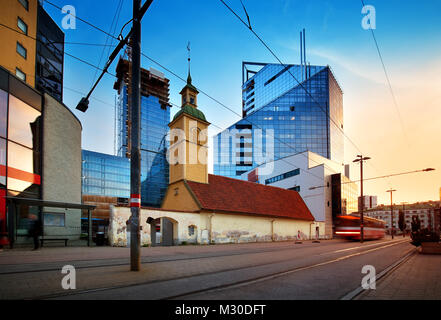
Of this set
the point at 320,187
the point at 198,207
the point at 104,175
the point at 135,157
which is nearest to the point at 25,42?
the point at 198,207

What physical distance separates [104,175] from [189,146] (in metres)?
64.4

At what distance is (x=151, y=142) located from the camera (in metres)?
115

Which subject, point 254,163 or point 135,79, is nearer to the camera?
point 135,79

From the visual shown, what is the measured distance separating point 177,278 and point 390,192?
61126 mm

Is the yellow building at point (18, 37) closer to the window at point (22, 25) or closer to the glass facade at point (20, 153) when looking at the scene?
the window at point (22, 25)

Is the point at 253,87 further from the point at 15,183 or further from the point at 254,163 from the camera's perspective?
the point at 15,183

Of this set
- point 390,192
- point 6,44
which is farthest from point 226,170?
point 6,44

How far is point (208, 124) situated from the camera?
28547mm

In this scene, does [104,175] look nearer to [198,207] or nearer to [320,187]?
[320,187]

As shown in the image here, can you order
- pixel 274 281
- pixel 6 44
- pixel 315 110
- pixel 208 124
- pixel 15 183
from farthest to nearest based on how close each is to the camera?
1. pixel 315 110
2. pixel 208 124
3. pixel 6 44
4. pixel 15 183
5. pixel 274 281

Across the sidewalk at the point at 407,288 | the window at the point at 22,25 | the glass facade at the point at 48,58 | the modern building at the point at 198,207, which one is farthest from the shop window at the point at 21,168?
the sidewalk at the point at 407,288

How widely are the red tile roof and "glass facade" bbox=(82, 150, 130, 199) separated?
59.9m

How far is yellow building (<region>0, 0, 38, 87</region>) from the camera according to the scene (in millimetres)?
25422

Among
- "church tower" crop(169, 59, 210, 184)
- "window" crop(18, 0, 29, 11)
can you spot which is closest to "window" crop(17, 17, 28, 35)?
"window" crop(18, 0, 29, 11)
